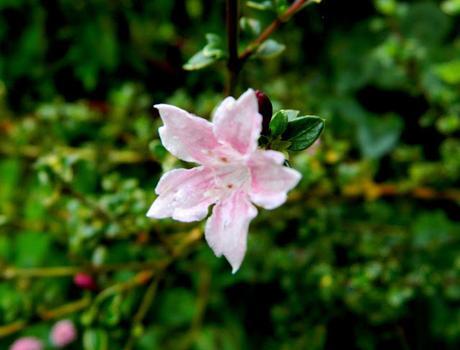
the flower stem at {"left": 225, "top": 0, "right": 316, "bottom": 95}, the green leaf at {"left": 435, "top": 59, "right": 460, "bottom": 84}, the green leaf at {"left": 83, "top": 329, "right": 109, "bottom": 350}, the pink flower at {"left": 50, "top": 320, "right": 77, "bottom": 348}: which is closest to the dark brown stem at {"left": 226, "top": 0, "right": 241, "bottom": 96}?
the flower stem at {"left": 225, "top": 0, "right": 316, "bottom": 95}

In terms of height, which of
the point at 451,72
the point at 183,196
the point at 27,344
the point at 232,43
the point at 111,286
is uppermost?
the point at 232,43

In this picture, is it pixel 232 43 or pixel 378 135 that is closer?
pixel 232 43

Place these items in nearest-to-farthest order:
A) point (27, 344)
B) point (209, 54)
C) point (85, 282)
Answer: point (209, 54)
point (85, 282)
point (27, 344)

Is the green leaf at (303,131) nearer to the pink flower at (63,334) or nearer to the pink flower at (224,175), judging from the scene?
the pink flower at (224,175)

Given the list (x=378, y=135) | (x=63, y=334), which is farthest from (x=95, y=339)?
(x=378, y=135)

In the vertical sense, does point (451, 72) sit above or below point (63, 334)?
above

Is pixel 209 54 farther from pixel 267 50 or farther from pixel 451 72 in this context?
pixel 451 72
